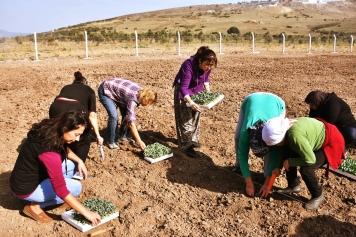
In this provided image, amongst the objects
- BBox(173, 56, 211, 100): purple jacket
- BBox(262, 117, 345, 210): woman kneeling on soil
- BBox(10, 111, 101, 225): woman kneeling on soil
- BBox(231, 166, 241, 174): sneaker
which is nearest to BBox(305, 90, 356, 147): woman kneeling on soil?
BBox(262, 117, 345, 210): woman kneeling on soil

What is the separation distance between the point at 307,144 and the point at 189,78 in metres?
2.06

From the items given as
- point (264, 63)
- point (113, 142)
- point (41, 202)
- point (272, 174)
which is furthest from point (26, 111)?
point (264, 63)

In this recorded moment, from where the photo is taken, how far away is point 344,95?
29.6ft

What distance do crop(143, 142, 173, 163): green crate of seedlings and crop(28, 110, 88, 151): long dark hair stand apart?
195 cm

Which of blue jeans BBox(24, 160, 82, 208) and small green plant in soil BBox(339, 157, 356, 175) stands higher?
blue jeans BBox(24, 160, 82, 208)

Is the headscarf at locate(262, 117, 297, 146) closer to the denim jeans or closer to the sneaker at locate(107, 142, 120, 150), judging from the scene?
the denim jeans

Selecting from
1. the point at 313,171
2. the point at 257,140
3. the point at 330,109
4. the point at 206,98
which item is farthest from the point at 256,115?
A: the point at 206,98

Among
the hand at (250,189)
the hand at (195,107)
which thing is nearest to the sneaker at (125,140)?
the hand at (195,107)

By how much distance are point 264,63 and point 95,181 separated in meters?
11.5

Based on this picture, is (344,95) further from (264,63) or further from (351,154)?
(264,63)

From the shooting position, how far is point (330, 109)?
4.76 metres

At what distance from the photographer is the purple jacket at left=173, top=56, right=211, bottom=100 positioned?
16.6 ft

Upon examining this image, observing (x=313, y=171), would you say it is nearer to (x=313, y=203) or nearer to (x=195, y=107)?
(x=313, y=203)

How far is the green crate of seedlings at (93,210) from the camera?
3586 millimetres
